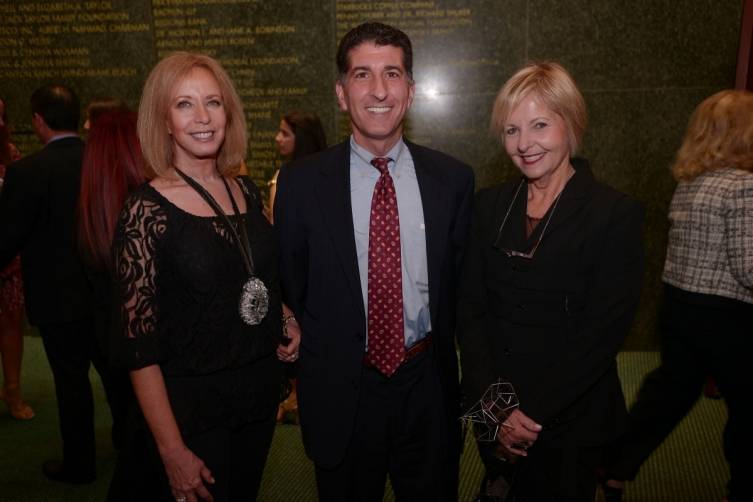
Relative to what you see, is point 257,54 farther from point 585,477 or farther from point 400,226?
point 585,477

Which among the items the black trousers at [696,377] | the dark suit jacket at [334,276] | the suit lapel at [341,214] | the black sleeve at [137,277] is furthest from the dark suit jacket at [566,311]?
the black trousers at [696,377]

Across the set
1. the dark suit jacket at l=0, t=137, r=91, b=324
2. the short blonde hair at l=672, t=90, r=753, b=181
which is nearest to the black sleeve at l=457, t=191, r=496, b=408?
the short blonde hair at l=672, t=90, r=753, b=181

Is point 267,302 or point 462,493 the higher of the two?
point 267,302

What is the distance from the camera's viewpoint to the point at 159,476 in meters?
1.67

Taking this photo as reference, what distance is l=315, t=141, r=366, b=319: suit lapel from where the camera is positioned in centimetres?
172

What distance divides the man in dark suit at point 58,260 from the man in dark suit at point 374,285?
1.53 m

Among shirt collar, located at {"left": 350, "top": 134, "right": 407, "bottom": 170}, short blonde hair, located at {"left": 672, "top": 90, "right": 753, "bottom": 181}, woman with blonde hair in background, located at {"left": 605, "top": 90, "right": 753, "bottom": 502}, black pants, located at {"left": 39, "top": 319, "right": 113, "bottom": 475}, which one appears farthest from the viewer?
black pants, located at {"left": 39, "top": 319, "right": 113, "bottom": 475}

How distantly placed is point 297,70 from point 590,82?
2.26m

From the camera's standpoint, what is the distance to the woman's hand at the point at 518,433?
163 cm

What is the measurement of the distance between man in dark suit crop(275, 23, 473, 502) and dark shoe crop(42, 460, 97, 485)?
1692mm

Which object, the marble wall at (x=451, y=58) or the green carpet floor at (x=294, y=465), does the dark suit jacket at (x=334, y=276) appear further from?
the marble wall at (x=451, y=58)

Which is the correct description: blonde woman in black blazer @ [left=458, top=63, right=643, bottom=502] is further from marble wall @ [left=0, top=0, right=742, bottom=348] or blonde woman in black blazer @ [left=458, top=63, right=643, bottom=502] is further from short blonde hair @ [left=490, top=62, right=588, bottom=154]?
marble wall @ [left=0, top=0, right=742, bottom=348]

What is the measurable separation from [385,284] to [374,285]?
34 millimetres

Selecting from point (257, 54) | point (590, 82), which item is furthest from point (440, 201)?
point (257, 54)
